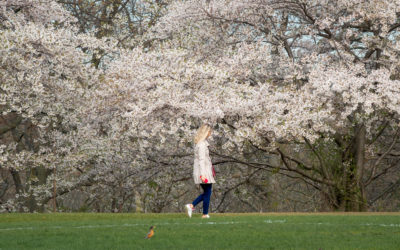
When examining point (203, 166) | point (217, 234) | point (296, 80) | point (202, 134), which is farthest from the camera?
point (296, 80)

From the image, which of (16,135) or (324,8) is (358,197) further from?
(16,135)

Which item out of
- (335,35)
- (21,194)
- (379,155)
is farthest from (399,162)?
(21,194)

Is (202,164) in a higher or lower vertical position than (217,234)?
higher

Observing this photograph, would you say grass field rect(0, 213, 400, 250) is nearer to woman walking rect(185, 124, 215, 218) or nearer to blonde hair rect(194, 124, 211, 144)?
woman walking rect(185, 124, 215, 218)

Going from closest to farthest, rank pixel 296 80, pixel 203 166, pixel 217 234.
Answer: pixel 217 234 < pixel 203 166 < pixel 296 80

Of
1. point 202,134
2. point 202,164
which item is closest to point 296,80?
point 202,134

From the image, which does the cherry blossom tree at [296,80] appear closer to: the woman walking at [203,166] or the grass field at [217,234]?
the woman walking at [203,166]

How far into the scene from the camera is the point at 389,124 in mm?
17562

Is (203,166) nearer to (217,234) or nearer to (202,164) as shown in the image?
(202,164)

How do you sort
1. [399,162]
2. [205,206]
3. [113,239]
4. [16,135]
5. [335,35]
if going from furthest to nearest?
[16,135] → [399,162] → [335,35] → [205,206] → [113,239]

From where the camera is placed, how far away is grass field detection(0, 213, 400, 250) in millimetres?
7746

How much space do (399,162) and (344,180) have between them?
411cm

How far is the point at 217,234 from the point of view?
8750 mm

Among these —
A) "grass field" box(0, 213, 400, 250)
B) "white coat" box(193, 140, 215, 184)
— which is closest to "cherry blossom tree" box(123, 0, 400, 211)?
"white coat" box(193, 140, 215, 184)
